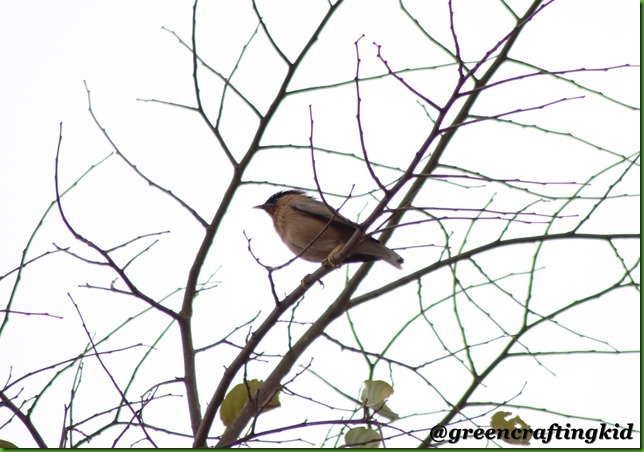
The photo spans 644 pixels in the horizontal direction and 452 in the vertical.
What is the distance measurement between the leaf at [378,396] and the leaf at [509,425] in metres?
0.50

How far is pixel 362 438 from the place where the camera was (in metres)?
3.41

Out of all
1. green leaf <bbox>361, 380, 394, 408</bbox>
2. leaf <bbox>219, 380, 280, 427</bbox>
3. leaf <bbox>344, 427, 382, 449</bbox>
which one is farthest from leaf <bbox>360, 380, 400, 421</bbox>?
leaf <bbox>219, 380, 280, 427</bbox>

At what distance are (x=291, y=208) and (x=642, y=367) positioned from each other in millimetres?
3611

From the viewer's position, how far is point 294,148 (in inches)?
178

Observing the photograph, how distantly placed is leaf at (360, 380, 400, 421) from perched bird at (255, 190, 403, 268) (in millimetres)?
1413

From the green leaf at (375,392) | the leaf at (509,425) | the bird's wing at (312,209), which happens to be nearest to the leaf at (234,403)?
the green leaf at (375,392)

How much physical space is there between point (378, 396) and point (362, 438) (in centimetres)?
28

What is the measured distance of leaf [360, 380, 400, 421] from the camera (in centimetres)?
362

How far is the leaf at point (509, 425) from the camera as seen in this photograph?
361cm

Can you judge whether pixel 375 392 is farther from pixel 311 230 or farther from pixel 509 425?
pixel 311 230

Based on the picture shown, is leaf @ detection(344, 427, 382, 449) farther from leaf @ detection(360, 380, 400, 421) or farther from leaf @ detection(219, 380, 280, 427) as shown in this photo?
leaf @ detection(219, 380, 280, 427)

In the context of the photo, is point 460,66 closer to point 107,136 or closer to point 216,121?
point 216,121

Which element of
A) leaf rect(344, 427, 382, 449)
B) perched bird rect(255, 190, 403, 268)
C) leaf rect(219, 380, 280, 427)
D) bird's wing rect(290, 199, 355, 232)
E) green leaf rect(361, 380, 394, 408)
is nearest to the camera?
leaf rect(344, 427, 382, 449)

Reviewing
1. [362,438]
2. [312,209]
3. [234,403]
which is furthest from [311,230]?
[362,438]
